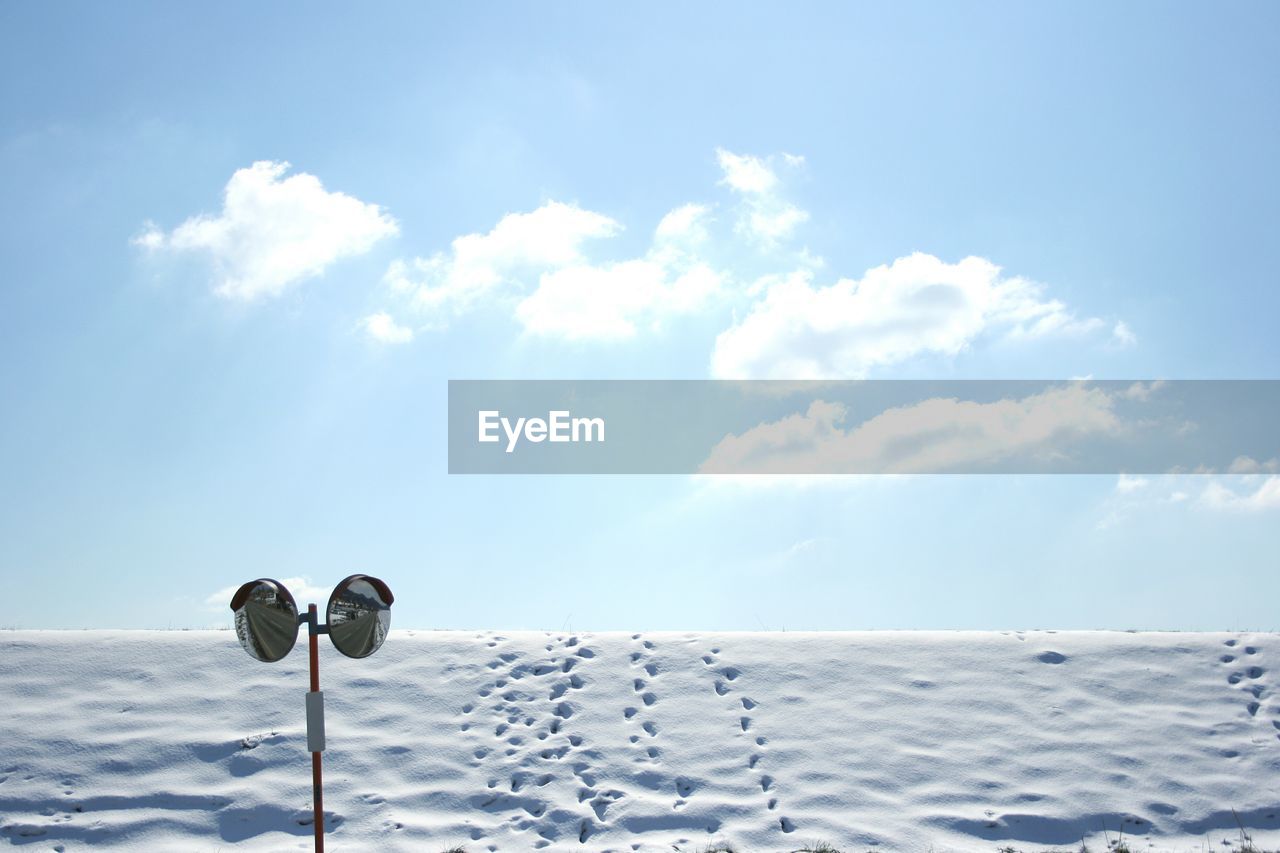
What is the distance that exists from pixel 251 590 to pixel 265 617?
0.19 meters

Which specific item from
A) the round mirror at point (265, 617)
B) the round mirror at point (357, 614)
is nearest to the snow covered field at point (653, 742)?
the round mirror at point (357, 614)

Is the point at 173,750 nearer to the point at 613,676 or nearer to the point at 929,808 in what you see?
the point at 613,676

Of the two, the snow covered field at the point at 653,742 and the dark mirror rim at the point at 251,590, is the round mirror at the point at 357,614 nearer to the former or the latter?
the dark mirror rim at the point at 251,590

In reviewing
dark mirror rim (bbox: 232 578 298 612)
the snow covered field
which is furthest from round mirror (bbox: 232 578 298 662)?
the snow covered field

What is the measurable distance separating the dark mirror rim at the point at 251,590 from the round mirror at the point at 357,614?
0.26 meters

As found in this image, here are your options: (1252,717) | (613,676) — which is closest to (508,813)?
(613,676)

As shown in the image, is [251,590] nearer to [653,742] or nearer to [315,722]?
[315,722]

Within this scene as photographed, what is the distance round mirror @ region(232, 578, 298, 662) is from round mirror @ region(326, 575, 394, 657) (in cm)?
26

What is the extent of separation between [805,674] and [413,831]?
4927 millimetres

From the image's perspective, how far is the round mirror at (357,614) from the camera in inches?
246

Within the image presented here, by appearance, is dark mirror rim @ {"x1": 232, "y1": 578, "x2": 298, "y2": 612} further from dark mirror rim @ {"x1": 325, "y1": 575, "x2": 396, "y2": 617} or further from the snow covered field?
the snow covered field

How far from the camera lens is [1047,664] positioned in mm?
11867

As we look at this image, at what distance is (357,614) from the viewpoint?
6270 millimetres

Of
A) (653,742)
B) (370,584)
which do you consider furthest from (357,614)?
(653,742)
